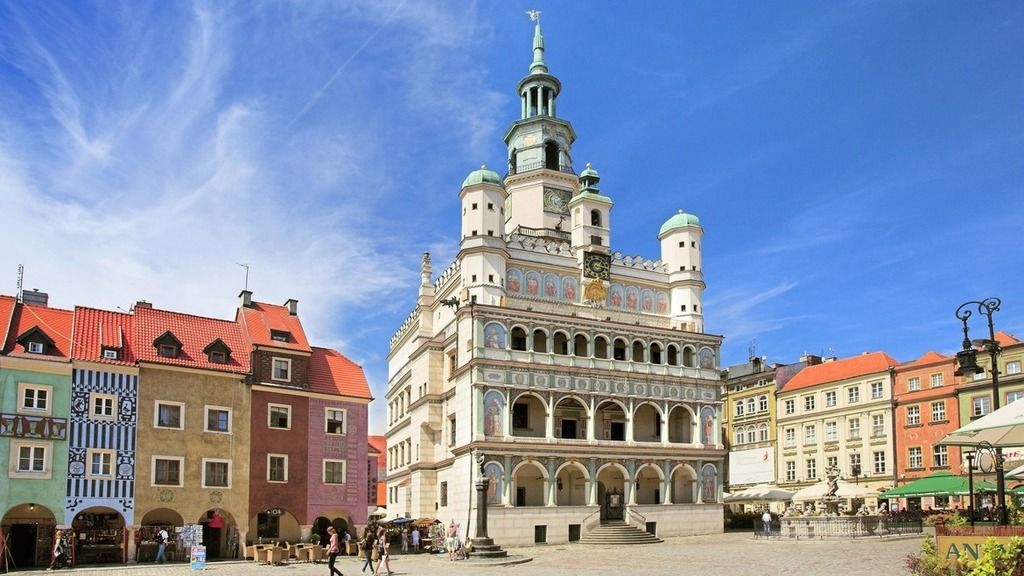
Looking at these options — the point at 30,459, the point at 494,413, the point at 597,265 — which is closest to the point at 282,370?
the point at 30,459

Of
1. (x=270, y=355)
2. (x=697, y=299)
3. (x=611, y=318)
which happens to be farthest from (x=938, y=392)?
(x=270, y=355)

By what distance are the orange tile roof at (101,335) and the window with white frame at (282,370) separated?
6.73 metres

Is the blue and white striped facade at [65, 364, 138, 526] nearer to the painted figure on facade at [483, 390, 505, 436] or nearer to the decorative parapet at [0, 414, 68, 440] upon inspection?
the decorative parapet at [0, 414, 68, 440]

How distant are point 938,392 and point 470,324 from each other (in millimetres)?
33833

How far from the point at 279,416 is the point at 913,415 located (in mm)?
44784

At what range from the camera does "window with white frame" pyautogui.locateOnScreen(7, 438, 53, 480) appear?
38.4m

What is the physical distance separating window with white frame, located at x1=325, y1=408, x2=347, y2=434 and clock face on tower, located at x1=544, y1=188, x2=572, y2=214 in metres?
23.9

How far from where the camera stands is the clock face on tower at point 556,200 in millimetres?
65069

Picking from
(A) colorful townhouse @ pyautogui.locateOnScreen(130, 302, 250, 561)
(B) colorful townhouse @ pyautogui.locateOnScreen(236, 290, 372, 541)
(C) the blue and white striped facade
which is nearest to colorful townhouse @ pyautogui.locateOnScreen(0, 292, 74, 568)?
(C) the blue and white striped facade

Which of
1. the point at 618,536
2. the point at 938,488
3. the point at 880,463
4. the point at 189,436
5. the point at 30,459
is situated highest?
the point at 189,436

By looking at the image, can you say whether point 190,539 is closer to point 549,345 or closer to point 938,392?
point 549,345

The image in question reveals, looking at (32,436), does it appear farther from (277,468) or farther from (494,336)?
(494,336)

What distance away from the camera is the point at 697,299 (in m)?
62.3

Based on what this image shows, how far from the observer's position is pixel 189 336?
45.4 meters
